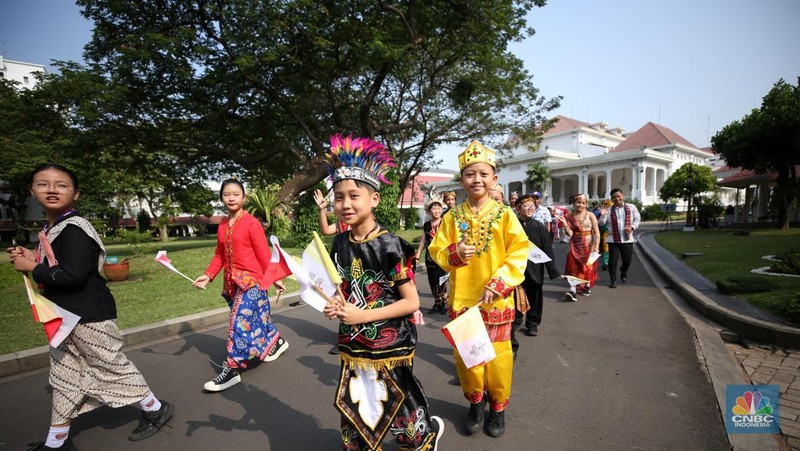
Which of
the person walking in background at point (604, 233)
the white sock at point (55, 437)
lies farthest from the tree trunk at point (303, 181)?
the white sock at point (55, 437)

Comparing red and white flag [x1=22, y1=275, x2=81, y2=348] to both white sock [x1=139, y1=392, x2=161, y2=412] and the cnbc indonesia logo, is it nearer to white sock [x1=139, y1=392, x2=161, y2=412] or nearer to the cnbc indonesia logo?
white sock [x1=139, y1=392, x2=161, y2=412]

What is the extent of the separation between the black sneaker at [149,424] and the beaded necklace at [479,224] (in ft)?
→ 9.19

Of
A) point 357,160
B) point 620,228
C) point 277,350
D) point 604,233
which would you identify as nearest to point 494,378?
point 357,160

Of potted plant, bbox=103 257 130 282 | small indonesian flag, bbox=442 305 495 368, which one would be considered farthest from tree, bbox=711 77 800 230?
potted plant, bbox=103 257 130 282

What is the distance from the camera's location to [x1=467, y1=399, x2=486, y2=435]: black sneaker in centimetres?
287

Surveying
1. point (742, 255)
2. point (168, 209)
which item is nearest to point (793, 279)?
point (742, 255)

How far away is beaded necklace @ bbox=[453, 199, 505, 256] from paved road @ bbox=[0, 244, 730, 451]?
1.46 m

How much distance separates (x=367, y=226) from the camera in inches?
84.7

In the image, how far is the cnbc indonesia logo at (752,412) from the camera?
287 cm

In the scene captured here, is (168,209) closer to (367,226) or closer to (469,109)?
(469,109)

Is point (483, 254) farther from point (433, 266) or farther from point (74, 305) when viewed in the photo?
point (433, 266)

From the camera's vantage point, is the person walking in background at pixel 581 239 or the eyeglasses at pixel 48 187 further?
the person walking in background at pixel 581 239

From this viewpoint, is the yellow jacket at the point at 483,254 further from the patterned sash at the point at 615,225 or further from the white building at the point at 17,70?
the white building at the point at 17,70

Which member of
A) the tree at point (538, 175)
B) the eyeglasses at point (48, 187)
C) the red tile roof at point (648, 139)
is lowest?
the eyeglasses at point (48, 187)
